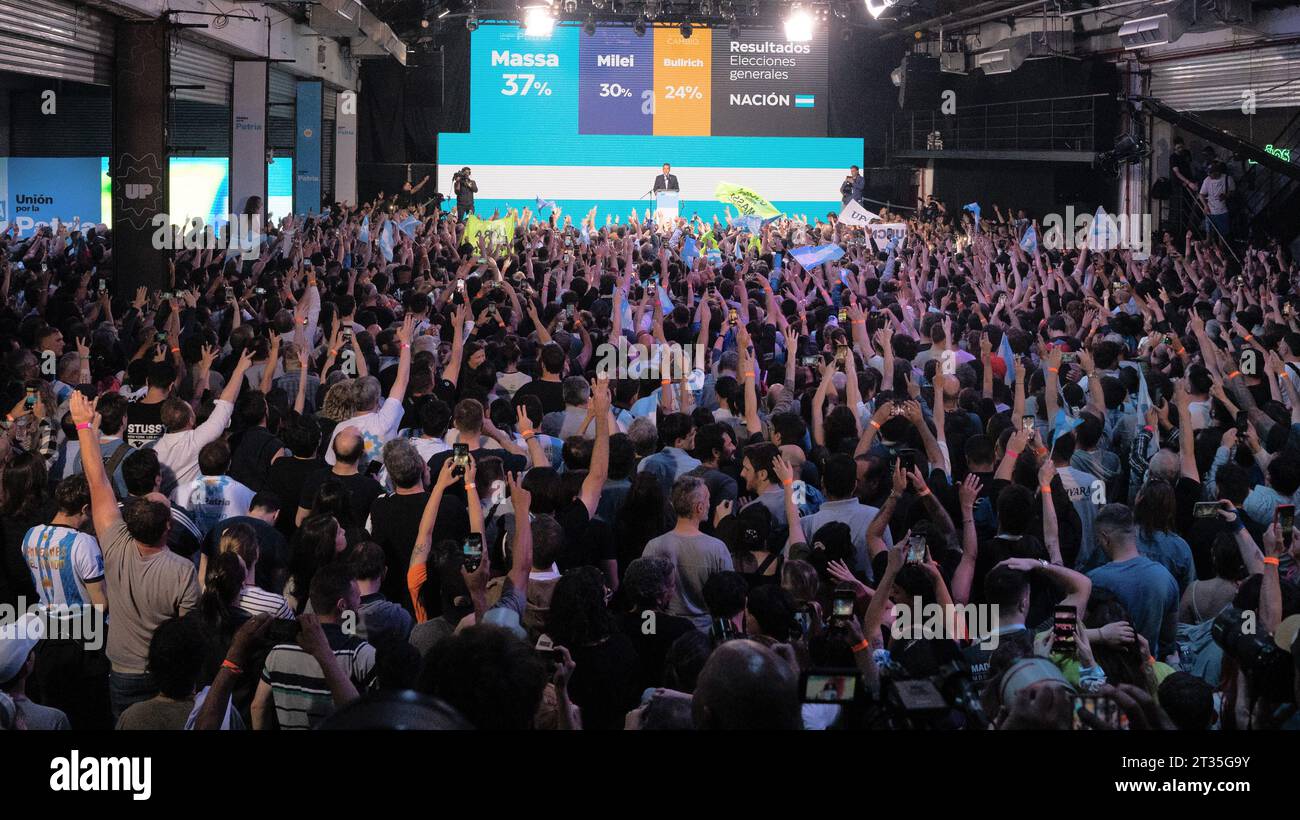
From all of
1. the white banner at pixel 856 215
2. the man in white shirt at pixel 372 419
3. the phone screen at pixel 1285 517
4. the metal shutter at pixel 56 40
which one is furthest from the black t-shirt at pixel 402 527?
the white banner at pixel 856 215

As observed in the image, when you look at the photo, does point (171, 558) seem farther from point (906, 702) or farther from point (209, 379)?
point (209, 379)

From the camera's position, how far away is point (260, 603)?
4188mm

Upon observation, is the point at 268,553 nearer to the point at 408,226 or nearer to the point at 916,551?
the point at 916,551

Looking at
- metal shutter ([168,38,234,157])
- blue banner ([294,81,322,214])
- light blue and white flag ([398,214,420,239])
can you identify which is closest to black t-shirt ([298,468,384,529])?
light blue and white flag ([398,214,420,239])

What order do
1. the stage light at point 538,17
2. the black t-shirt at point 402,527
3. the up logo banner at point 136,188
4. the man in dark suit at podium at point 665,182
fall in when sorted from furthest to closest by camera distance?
the man in dark suit at podium at point 665,182, the stage light at point 538,17, the up logo banner at point 136,188, the black t-shirt at point 402,527

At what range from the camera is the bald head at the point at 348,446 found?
17.2 feet

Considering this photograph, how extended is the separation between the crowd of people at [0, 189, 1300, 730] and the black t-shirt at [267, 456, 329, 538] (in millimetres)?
12

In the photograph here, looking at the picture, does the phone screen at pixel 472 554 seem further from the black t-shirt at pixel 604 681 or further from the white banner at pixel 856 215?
the white banner at pixel 856 215

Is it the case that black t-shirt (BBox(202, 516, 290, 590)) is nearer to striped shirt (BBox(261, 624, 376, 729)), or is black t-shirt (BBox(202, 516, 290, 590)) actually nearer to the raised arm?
the raised arm

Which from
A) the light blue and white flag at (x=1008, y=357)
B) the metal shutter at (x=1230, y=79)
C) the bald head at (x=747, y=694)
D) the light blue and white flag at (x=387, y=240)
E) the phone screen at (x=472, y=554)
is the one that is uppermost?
the metal shutter at (x=1230, y=79)

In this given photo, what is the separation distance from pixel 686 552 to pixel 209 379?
164 inches

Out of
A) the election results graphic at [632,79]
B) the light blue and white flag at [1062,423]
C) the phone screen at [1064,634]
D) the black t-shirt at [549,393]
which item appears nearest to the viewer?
the phone screen at [1064,634]

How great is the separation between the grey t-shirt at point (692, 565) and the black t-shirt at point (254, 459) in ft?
6.93

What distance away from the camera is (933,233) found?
66.2ft
